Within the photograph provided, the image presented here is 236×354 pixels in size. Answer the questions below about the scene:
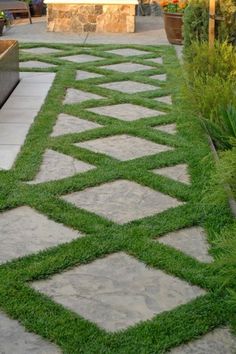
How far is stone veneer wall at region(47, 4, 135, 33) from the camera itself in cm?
948

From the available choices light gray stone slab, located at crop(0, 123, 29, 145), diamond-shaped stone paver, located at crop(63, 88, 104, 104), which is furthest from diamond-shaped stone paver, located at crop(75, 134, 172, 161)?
diamond-shaped stone paver, located at crop(63, 88, 104, 104)

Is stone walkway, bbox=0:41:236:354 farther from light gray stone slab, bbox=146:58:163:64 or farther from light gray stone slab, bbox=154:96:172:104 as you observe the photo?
light gray stone slab, bbox=146:58:163:64

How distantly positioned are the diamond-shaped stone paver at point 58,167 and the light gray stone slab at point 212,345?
1.63 m

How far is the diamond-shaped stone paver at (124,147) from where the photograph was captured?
3906mm

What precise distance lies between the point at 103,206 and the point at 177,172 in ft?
2.31

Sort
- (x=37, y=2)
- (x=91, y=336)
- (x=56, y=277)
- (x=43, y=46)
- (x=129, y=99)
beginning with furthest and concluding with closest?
(x=37, y=2) → (x=43, y=46) → (x=129, y=99) → (x=56, y=277) → (x=91, y=336)

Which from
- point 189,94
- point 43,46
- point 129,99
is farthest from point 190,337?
point 43,46

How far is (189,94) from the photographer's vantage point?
14.8 feet

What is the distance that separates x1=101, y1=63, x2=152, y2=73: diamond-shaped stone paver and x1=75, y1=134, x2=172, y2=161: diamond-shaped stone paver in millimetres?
2555

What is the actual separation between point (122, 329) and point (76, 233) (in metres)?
0.76

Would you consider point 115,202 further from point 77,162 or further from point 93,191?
point 77,162

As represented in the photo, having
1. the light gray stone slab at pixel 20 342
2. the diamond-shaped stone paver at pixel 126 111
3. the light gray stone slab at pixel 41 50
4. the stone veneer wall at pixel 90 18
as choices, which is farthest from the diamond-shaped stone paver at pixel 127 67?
the light gray stone slab at pixel 20 342

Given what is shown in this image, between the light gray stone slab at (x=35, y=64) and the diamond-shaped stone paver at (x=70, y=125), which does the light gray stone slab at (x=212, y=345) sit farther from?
the light gray stone slab at (x=35, y=64)

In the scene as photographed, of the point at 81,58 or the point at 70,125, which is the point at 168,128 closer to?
the point at 70,125
